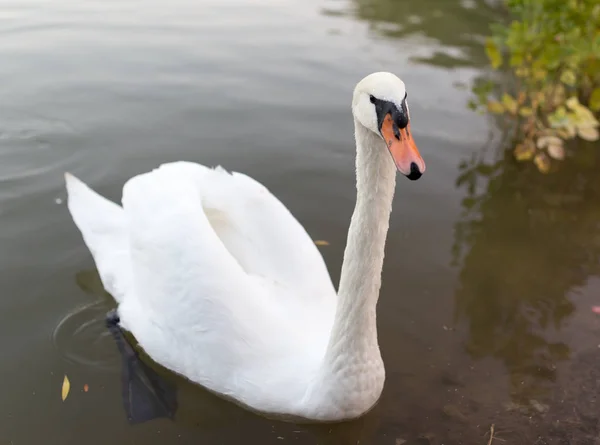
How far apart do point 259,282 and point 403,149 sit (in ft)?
4.61

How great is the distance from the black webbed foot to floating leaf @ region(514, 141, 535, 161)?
3.67 m

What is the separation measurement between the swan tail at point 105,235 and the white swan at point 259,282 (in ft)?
0.04

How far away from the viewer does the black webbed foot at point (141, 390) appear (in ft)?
10.3

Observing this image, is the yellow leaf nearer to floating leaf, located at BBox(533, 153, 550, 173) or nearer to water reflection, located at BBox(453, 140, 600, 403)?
water reflection, located at BBox(453, 140, 600, 403)

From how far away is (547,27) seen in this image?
5.22 metres

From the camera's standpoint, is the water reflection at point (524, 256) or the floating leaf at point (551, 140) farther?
the floating leaf at point (551, 140)

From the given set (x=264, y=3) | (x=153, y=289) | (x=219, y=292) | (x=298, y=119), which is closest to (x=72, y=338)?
(x=153, y=289)

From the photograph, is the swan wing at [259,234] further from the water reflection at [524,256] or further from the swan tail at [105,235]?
the water reflection at [524,256]

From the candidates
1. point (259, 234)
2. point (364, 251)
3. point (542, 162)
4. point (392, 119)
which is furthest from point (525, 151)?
point (392, 119)

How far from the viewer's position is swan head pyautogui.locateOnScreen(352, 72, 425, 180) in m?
2.12

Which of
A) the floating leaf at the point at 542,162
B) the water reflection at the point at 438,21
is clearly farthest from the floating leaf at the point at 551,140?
the water reflection at the point at 438,21

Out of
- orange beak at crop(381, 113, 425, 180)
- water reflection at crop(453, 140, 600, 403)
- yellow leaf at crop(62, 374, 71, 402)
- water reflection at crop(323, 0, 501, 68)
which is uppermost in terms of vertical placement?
orange beak at crop(381, 113, 425, 180)

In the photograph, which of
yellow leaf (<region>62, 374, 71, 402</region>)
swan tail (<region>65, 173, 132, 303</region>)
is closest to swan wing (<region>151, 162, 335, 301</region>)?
swan tail (<region>65, 173, 132, 303</region>)

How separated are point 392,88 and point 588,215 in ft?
11.2
